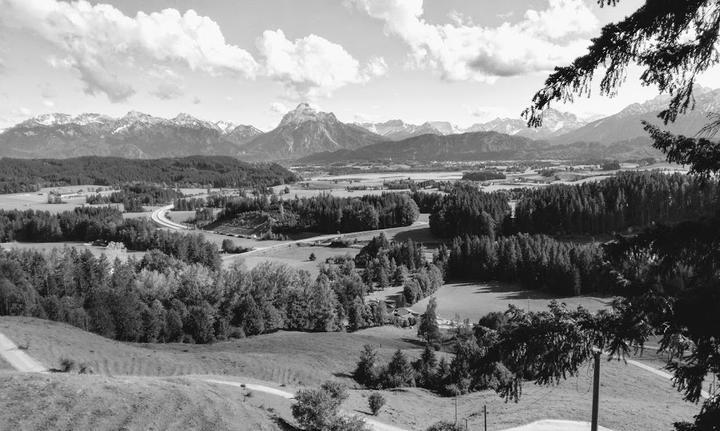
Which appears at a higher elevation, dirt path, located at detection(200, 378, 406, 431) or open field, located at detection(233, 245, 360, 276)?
dirt path, located at detection(200, 378, 406, 431)

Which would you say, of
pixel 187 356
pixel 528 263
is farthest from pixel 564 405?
pixel 528 263

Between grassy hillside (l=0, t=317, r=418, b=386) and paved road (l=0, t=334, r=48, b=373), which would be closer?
paved road (l=0, t=334, r=48, b=373)

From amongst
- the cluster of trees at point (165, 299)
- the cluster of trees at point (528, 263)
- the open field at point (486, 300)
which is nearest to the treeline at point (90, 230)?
the cluster of trees at point (165, 299)

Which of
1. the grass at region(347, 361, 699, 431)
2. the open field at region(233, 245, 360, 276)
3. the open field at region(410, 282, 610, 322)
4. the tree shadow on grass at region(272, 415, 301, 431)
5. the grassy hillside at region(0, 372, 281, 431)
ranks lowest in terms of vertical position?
the open field at region(410, 282, 610, 322)

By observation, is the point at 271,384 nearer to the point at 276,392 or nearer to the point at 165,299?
the point at 276,392

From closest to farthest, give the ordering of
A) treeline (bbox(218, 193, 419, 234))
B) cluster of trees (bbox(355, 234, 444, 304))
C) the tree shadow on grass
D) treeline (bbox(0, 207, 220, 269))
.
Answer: the tree shadow on grass, cluster of trees (bbox(355, 234, 444, 304)), treeline (bbox(0, 207, 220, 269)), treeline (bbox(218, 193, 419, 234))

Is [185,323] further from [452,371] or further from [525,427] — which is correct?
[525,427]

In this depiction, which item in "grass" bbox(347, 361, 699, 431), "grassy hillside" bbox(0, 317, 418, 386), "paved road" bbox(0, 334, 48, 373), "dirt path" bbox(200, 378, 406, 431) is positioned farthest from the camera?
"grassy hillside" bbox(0, 317, 418, 386)

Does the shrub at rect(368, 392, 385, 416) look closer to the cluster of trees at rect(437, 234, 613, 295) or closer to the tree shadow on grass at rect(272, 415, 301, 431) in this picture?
the tree shadow on grass at rect(272, 415, 301, 431)

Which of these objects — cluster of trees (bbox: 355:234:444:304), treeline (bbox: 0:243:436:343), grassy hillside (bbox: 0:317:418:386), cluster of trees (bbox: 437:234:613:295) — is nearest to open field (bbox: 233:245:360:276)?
cluster of trees (bbox: 355:234:444:304)
